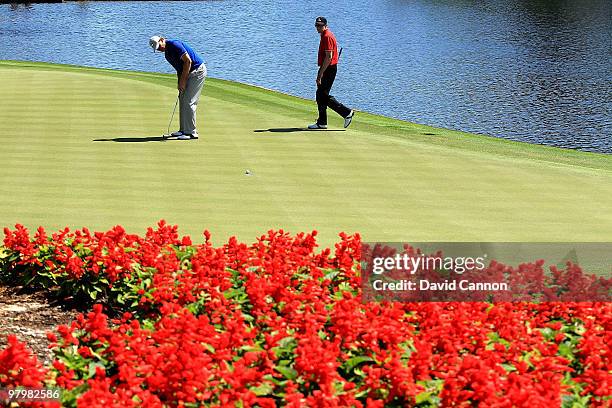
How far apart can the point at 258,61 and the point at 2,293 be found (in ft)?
124

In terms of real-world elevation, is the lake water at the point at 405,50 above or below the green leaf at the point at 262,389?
below

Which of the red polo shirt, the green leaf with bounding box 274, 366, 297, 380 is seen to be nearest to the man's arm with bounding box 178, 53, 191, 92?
the red polo shirt

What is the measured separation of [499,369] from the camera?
19.3ft

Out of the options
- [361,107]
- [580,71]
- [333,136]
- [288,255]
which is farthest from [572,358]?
[580,71]

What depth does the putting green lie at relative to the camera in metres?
11.4

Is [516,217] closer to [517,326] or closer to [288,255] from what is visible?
[288,255]

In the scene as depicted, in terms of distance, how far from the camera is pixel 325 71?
19250 millimetres

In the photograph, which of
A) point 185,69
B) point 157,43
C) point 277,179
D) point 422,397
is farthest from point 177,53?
point 422,397

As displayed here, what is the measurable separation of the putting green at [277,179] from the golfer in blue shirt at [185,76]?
52cm

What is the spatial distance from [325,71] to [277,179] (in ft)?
20.3

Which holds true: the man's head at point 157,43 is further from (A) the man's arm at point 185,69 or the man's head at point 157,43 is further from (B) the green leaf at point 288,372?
(B) the green leaf at point 288,372

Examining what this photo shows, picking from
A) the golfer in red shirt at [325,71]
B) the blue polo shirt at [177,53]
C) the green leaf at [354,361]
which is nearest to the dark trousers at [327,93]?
the golfer in red shirt at [325,71]

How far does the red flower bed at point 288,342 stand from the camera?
568 cm

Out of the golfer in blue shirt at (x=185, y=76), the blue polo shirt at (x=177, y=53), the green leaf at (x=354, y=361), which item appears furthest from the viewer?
the blue polo shirt at (x=177, y=53)
